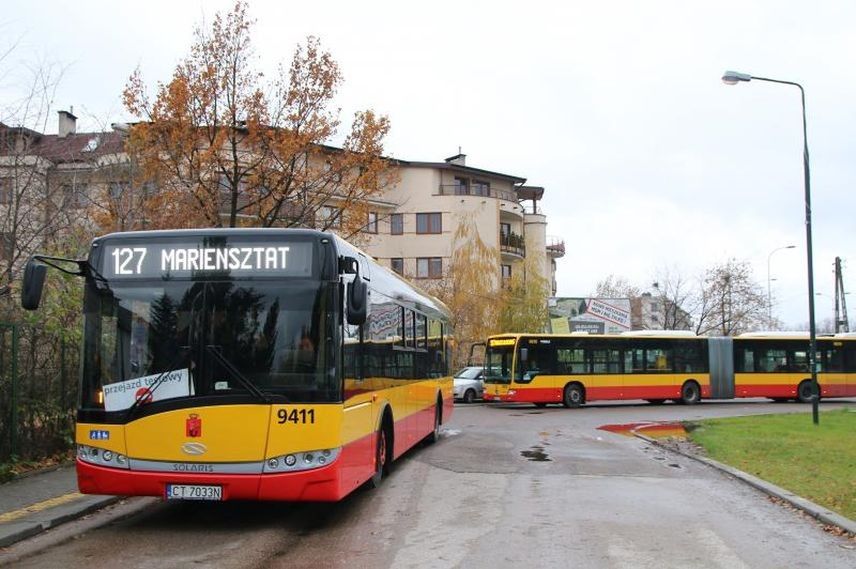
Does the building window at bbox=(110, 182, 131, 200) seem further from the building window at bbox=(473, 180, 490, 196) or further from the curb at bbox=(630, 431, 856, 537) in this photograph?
the building window at bbox=(473, 180, 490, 196)

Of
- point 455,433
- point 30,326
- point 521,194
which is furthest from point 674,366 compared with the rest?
point 521,194

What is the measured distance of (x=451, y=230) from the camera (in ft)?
189

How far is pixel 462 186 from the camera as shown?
60625 millimetres

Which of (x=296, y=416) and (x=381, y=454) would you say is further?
(x=381, y=454)

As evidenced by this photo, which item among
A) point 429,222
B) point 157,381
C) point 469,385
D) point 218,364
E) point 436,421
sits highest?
point 429,222

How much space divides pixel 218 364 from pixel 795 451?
11.3 metres

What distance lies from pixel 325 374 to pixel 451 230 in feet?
166

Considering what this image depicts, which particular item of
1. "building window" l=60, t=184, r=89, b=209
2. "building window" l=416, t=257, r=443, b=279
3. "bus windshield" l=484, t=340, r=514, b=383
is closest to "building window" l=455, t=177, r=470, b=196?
"building window" l=416, t=257, r=443, b=279

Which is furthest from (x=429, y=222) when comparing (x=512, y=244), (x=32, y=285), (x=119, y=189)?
(x=32, y=285)

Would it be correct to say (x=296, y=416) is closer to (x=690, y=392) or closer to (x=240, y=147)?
(x=240, y=147)

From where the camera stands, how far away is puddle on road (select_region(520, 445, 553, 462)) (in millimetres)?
13859

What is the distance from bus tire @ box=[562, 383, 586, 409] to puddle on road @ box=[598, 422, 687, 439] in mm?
7172

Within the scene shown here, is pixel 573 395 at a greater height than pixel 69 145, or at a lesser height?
lesser

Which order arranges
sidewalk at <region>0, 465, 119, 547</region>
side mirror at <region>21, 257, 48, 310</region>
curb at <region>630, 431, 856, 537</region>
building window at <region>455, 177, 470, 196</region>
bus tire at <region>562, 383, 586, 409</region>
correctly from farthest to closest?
building window at <region>455, 177, 470, 196</region> < bus tire at <region>562, 383, 586, 409</region> < curb at <region>630, 431, 856, 537</region> < sidewalk at <region>0, 465, 119, 547</region> < side mirror at <region>21, 257, 48, 310</region>
